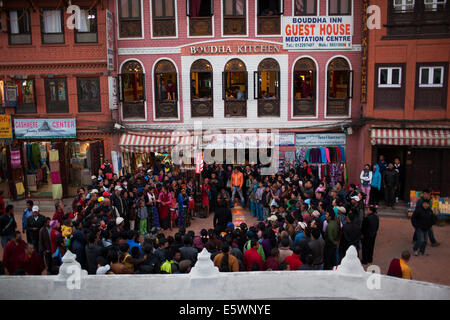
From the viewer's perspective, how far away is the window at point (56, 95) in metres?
17.1

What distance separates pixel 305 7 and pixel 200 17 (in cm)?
475

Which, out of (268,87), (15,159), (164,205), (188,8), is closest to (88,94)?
(15,159)

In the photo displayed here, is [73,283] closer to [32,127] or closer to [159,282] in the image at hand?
[159,282]

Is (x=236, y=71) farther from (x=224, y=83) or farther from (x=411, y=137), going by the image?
(x=411, y=137)

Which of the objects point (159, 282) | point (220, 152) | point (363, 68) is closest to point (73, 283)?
point (159, 282)

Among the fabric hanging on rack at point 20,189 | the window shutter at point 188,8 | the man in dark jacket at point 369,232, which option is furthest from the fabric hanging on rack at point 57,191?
the man in dark jacket at point 369,232

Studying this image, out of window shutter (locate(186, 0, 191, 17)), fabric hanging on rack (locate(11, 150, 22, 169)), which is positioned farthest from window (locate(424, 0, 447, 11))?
fabric hanging on rack (locate(11, 150, 22, 169))

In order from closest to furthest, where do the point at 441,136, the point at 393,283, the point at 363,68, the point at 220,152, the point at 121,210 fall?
the point at 393,283 < the point at 121,210 < the point at 441,136 < the point at 363,68 < the point at 220,152

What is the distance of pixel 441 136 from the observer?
15.2 m

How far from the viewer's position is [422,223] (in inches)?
437

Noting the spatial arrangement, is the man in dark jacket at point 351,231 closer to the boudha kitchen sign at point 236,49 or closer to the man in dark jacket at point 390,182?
the man in dark jacket at point 390,182

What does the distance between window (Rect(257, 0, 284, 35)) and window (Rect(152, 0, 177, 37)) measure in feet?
12.9

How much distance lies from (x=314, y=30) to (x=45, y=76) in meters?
12.3
